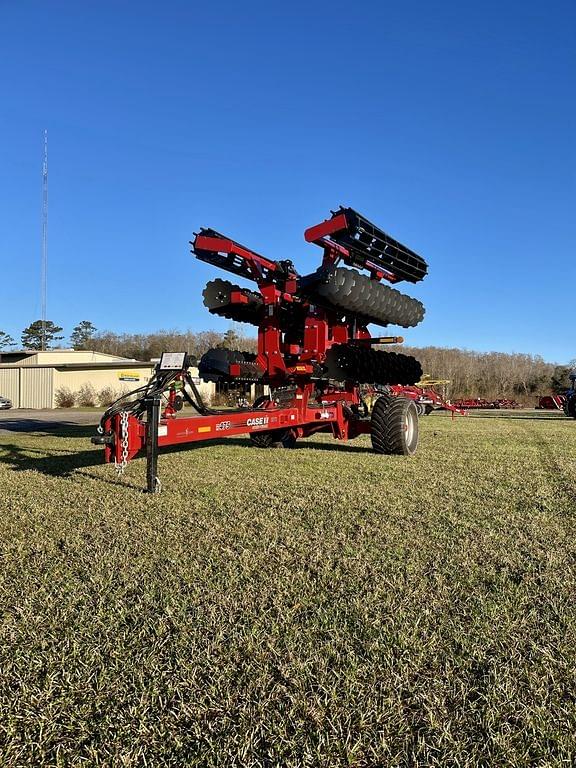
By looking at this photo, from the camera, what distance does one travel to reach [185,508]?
14.9 feet

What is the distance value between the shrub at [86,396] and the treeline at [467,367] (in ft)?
80.7

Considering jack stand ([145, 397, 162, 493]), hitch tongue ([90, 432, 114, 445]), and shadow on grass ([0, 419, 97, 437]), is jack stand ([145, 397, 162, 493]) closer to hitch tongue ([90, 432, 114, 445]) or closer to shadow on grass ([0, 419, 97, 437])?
hitch tongue ([90, 432, 114, 445])

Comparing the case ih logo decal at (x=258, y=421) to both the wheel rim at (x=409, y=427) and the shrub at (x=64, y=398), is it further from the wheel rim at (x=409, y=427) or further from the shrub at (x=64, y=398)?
the shrub at (x=64, y=398)

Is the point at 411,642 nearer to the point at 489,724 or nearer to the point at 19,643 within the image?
the point at 489,724

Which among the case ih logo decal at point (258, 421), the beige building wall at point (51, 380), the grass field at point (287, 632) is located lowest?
the grass field at point (287, 632)

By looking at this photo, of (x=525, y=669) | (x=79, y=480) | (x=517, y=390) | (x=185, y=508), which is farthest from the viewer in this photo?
(x=517, y=390)

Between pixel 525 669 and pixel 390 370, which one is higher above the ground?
pixel 390 370

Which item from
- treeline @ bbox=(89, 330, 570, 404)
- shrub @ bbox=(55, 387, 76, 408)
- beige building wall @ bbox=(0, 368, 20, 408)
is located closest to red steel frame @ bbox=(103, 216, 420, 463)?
shrub @ bbox=(55, 387, 76, 408)

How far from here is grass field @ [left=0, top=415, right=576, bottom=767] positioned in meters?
1.65

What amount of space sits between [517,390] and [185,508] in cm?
7310

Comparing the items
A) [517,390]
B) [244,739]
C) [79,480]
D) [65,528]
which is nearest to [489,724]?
[244,739]

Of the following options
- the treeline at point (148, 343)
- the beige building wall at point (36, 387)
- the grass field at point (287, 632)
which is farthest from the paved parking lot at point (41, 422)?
the treeline at point (148, 343)

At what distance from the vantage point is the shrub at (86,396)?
3597cm

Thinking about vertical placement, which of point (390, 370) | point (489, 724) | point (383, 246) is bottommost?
point (489, 724)
